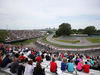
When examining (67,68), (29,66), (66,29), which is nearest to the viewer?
(29,66)

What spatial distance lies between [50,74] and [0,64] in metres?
3.74

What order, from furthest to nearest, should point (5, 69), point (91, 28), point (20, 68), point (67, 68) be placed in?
point (91, 28)
point (67, 68)
point (5, 69)
point (20, 68)

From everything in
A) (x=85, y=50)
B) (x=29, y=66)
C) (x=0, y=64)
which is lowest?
(x=85, y=50)

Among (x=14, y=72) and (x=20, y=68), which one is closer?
(x=20, y=68)

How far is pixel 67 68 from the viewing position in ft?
15.4

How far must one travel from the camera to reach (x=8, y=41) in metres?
32.2

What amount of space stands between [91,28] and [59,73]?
81.0m

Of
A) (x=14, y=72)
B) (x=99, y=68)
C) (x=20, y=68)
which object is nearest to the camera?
(x=20, y=68)

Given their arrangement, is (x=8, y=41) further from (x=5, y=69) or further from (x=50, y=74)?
(x=50, y=74)

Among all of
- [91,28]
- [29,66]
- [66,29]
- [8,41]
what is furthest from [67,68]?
[91,28]

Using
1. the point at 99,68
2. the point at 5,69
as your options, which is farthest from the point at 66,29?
the point at 5,69

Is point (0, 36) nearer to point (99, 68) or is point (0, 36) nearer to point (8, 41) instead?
point (8, 41)

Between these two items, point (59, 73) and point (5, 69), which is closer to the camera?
point (59, 73)

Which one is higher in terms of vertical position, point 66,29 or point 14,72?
point 66,29
